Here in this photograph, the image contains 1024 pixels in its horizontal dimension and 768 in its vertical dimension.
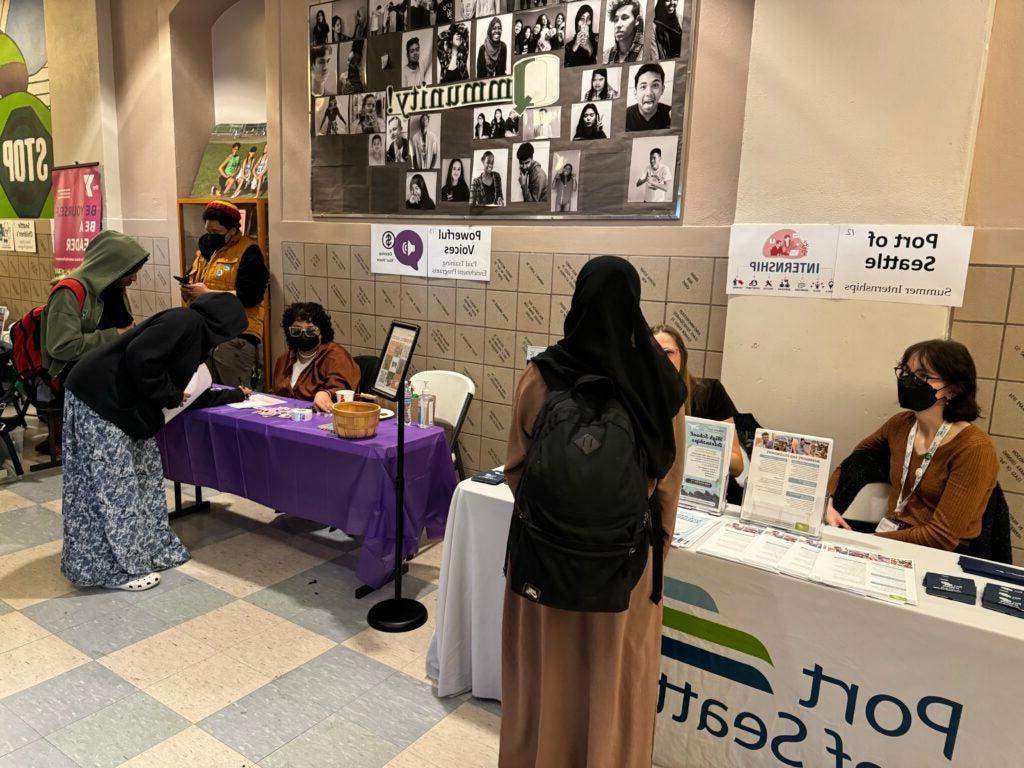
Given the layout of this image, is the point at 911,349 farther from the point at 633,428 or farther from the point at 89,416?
the point at 89,416

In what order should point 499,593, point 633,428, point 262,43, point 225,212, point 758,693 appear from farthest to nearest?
1. point 262,43
2. point 225,212
3. point 499,593
4. point 758,693
5. point 633,428

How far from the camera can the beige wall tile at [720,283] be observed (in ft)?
10.9

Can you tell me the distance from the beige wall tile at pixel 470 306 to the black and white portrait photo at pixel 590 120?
106cm

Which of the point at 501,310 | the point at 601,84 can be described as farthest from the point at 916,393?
the point at 501,310

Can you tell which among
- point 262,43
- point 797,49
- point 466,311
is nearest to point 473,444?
point 466,311

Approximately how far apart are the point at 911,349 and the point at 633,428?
1.39 metres

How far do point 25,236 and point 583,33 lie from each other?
21.1 ft

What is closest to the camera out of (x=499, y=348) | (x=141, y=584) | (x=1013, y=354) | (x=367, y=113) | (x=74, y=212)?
(x=1013, y=354)

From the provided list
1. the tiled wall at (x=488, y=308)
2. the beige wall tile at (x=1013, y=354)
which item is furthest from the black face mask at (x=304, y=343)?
the beige wall tile at (x=1013, y=354)

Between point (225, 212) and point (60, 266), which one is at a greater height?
point (225, 212)

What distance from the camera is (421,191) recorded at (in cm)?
427

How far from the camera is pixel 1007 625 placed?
5.20 ft

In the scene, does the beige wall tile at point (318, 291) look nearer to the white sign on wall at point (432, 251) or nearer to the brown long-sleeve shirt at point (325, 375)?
the white sign on wall at point (432, 251)

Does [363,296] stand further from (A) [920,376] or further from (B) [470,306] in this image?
(A) [920,376]
